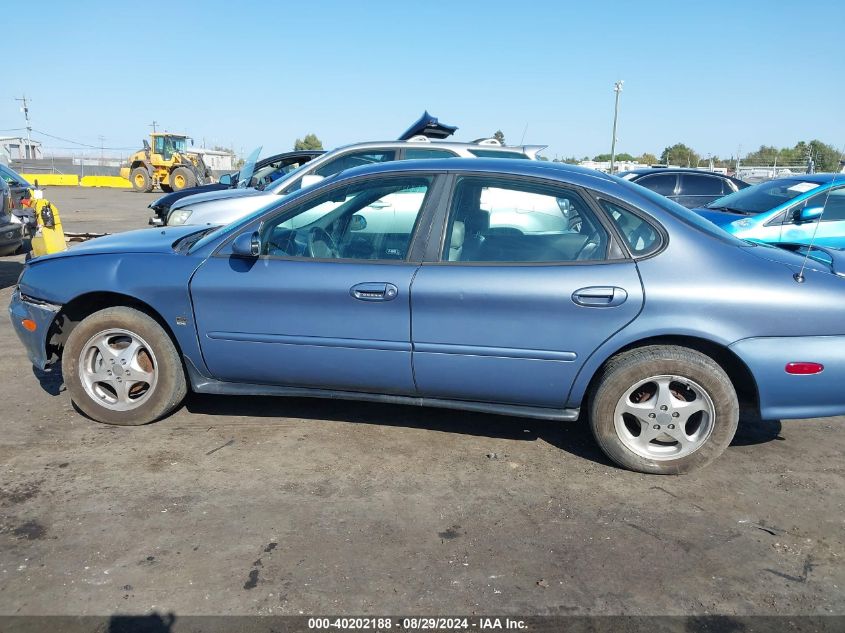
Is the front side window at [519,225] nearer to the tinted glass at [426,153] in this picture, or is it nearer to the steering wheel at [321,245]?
the steering wheel at [321,245]

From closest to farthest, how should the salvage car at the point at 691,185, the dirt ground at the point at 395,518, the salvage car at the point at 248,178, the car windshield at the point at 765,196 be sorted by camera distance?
1. the dirt ground at the point at 395,518
2. the car windshield at the point at 765,196
3. the salvage car at the point at 248,178
4. the salvage car at the point at 691,185

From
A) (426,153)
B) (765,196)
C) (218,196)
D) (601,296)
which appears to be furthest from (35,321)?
(765,196)

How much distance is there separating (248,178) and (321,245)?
Answer: 7381mm

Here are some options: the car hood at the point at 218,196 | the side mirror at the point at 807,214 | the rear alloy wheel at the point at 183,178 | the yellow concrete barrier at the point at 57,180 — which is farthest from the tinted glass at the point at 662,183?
the yellow concrete barrier at the point at 57,180

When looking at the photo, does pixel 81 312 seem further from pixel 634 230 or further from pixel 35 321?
pixel 634 230

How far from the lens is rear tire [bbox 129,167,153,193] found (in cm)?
3159

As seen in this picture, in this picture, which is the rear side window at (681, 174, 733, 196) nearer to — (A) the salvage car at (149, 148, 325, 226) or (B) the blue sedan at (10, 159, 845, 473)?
(A) the salvage car at (149, 148, 325, 226)

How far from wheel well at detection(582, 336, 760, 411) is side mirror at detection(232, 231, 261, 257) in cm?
194

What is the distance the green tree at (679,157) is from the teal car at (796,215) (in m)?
30.2

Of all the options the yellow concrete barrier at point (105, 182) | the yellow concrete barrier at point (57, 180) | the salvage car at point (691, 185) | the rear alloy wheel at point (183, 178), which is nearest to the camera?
the salvage car at point (691, 185)

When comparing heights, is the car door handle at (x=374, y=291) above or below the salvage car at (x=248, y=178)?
below

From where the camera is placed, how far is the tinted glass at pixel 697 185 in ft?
40.7

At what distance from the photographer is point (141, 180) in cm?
3173

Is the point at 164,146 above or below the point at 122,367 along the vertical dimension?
above
